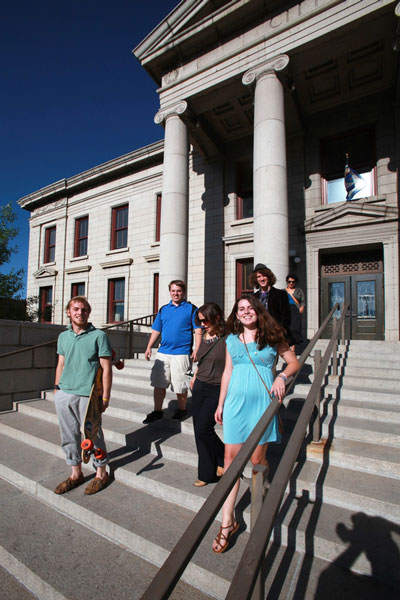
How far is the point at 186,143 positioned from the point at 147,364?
7244 mm

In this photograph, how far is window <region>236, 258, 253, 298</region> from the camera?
39.2ft

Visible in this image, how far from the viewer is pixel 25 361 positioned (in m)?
6.43

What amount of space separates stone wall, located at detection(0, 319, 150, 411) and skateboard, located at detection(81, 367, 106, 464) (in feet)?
12.6

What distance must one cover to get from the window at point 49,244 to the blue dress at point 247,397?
18.8 meters

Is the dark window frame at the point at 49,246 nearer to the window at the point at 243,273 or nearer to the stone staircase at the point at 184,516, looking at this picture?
the window at the point at 243,273

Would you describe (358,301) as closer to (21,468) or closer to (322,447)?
(322,447)

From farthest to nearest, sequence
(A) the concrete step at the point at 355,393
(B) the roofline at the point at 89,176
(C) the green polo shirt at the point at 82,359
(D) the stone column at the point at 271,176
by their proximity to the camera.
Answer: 1. (B) the roofline at the point at 89,176
2. (D) the stone column at the point at 271,176
3. (A) the concrete step at the point at 355,393
4. (C) the green polo shirt at the point at 82,359

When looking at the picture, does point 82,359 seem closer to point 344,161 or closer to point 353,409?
point 353,409

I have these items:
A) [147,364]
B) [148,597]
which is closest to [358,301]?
[147,364]

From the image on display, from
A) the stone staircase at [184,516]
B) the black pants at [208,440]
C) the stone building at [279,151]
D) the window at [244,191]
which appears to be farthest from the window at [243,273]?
the black pants at [208,440]

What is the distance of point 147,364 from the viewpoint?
7.38m

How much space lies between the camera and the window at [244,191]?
12531 mm

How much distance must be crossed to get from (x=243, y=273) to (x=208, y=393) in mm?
9275

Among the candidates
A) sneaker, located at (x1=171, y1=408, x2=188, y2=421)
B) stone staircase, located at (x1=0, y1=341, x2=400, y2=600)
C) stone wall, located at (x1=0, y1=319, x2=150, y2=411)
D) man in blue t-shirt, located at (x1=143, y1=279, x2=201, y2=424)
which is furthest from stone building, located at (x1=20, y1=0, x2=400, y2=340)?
stone staircase, located at (x1=0, y1=341, x2=400, y2=600)
